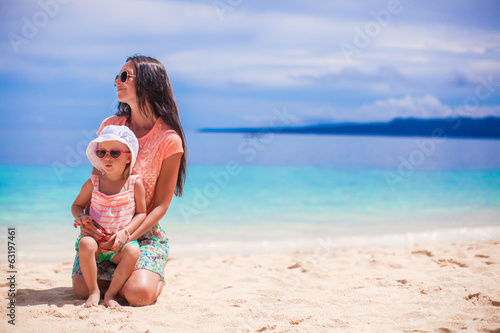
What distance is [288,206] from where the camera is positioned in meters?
9.96

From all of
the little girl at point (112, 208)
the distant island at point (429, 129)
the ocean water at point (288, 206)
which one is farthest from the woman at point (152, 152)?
the distant island at point (429, 129)

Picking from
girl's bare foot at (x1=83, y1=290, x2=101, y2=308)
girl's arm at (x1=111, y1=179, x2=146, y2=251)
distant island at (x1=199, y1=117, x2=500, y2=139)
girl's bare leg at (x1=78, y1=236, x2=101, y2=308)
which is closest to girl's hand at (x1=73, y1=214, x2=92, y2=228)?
girl's bare leg at (x1=78, y1=236, x2=101, y2=308)

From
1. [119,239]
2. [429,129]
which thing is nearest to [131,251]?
[119,239]

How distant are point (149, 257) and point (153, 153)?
2.55 ft

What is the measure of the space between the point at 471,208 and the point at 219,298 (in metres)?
7.78

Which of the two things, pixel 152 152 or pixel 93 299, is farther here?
pixel 152 152

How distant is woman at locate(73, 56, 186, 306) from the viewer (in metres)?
3.25

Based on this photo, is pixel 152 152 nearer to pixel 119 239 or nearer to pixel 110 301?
pixel 119 239

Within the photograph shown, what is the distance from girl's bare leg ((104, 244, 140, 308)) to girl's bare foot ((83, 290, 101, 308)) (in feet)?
0.19

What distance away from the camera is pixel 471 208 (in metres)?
9.47

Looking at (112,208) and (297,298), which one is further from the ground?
(112,208)

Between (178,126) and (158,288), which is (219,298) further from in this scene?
(178,126)

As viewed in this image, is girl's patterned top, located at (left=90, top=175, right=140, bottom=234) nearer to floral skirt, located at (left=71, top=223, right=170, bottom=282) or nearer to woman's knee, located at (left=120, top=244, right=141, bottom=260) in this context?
woman's knee, located at (left=120, top=244, right=141, bottom=260)

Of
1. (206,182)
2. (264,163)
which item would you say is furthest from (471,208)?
(264,163)
